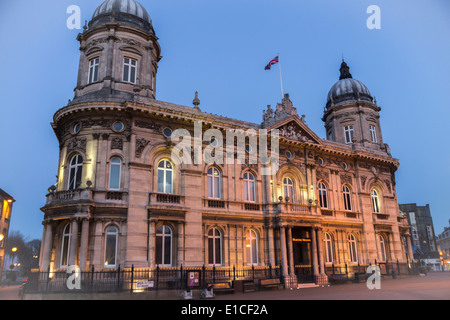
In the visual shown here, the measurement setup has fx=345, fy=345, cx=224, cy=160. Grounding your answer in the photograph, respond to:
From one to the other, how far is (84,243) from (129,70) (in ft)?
48.0

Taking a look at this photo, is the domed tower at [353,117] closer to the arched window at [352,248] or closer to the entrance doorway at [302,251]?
the arched window at [352,248]

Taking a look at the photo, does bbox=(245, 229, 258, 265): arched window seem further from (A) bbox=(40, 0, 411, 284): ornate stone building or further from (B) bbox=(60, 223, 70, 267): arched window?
(B) bbox=(60, 223, 70, 267): arched window

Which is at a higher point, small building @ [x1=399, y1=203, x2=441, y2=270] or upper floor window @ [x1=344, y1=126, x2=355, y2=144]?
upper floor window @ [x1=344, y1=126, x2=355, y2=144]

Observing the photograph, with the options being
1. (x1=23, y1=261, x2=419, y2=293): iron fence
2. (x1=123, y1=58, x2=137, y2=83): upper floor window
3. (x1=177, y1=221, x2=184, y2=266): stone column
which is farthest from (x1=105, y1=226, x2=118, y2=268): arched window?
(x1=123, y1=58, x2=137, y2=83): upper floor window

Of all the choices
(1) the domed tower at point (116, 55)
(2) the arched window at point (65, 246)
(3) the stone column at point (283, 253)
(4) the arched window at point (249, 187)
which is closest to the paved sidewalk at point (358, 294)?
(3) the stone column at point (283, 253)

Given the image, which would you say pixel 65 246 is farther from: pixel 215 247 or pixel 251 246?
pixel 251 246

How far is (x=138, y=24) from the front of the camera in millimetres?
30453

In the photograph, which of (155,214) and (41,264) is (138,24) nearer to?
(155,214)

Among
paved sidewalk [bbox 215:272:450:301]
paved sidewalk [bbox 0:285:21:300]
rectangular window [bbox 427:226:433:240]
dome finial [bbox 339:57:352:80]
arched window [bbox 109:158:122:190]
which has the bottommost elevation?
paved sidewalk [bbox 0:285:21:300]

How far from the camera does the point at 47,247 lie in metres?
23.2

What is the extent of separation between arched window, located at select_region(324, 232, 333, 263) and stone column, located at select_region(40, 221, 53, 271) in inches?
924

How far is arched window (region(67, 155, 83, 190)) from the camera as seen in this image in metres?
24.8

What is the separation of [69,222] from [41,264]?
10.4 ft
